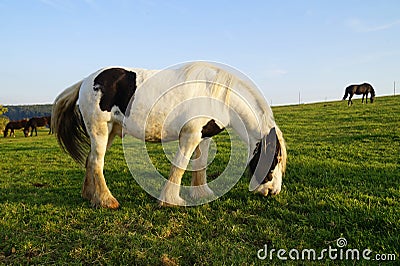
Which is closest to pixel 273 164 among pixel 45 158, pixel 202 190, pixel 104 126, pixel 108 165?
pixel 202 190

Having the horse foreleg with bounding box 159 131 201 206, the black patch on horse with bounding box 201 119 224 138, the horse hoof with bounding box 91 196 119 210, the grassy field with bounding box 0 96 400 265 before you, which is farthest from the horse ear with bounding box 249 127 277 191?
the horse hoof with bounding box 91 196 119 210

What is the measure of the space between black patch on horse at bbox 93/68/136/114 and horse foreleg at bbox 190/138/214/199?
1.55 m

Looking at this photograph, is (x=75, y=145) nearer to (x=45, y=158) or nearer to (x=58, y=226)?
(x=58, y=226)

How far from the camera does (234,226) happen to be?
3.92m

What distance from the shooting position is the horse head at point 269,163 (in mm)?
4820

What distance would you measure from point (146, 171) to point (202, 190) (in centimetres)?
211

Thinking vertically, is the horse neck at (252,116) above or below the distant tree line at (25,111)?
below

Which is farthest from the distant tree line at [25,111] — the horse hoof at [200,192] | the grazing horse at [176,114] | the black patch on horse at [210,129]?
the black patch on horse at [210,129]

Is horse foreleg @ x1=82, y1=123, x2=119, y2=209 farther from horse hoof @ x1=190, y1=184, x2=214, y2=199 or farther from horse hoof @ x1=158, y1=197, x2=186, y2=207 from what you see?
horse hoof @ x1=190, y1=184, x2=214, y2=199

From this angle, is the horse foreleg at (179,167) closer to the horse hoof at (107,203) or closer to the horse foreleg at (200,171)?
the horse foreleg at (200,171)

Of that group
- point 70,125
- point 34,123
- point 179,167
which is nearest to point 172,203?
point 179,167

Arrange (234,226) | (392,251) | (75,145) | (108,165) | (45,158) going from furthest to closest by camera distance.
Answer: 1. (45,158)
2. (108,165)
3. (75,145)
4. (234,226)
5. (392,251)

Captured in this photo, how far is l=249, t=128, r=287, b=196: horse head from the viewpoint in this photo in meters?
4.82

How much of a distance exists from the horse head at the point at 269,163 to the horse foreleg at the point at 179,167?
1.01m
